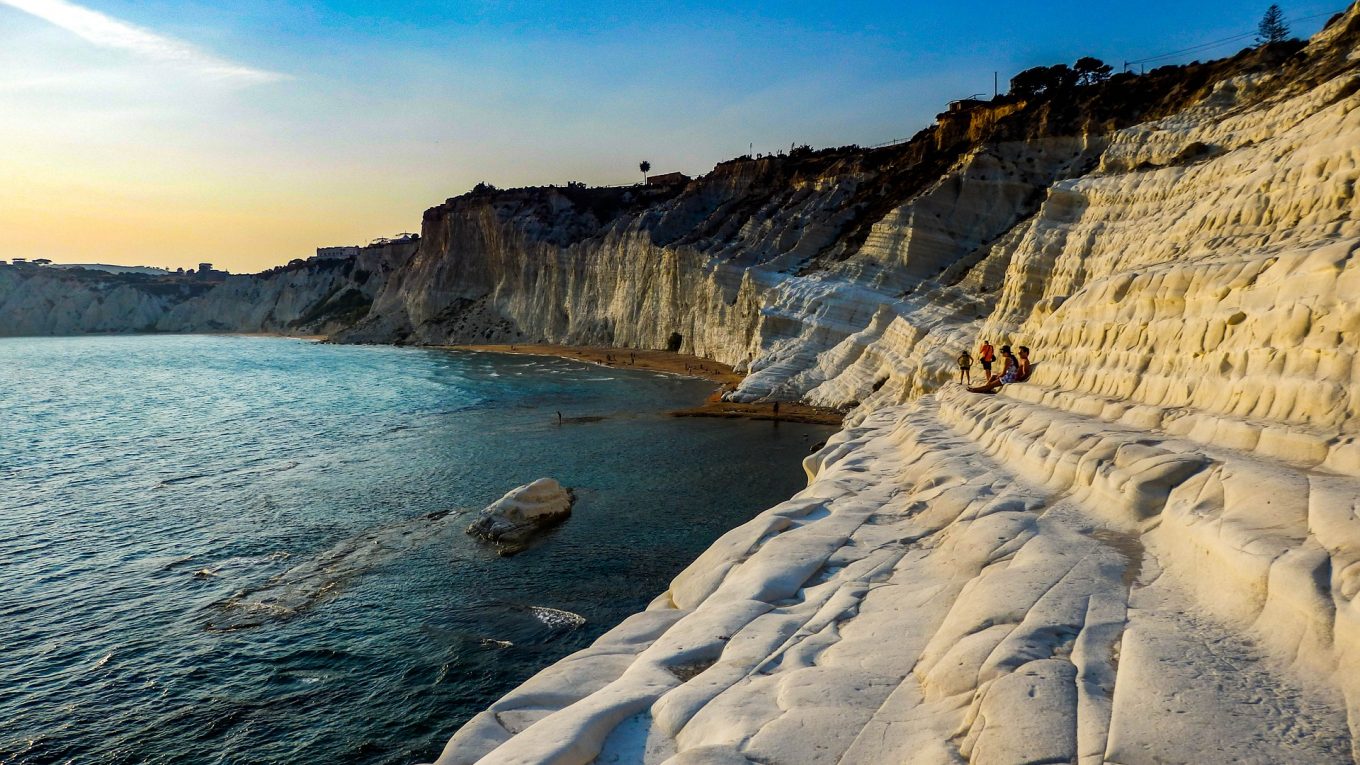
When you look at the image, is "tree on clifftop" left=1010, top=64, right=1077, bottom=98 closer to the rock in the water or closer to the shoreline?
the shoreline

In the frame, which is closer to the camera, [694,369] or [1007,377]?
[1007,377]

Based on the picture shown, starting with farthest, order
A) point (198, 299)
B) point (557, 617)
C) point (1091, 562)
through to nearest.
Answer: point (198, 299) → point (557, 617) → point (1091, 562)

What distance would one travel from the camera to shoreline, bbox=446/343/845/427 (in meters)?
35.6

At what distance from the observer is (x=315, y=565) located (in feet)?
55.3

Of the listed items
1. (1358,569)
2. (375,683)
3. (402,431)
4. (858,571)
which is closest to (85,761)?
(375,683)

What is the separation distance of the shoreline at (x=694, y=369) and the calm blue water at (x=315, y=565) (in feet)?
8.08

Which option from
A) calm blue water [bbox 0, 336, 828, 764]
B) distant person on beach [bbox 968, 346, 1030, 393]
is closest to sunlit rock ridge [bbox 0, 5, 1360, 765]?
distant person on beach [bbox 968, 346, 1030, 393]

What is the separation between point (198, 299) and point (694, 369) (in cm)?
15620

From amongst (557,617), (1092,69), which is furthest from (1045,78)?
(557,617)

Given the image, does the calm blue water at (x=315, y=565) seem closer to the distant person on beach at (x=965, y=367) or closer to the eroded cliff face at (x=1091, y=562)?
the eroded cliff face at (x=1091, y=562)

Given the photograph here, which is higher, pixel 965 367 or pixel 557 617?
pixel 965 367

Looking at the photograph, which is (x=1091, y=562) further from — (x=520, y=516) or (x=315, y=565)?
(x=315, y=565)

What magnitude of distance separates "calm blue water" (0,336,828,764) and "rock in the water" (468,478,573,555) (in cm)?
58

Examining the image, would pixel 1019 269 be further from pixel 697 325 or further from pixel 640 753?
pixel 697 325
